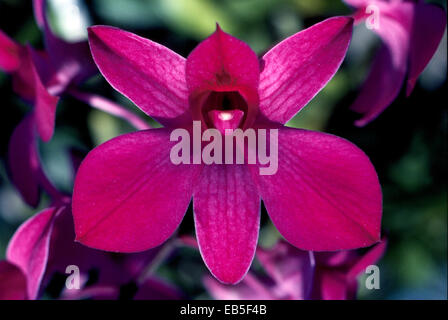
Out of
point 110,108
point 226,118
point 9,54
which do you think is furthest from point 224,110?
point 9,54

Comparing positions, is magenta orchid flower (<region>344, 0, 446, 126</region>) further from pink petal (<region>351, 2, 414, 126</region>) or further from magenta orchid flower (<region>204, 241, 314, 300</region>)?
magenta orchid flower (<region>204, 241, 314, 300</region>)

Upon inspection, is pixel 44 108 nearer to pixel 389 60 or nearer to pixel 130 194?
pixel 130 194

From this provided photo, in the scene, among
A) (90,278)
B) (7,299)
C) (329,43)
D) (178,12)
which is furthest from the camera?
(178,12)

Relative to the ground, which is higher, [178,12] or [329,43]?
[178,12]

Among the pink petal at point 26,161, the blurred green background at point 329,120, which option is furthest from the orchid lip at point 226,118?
the blurred green background at point 329,120

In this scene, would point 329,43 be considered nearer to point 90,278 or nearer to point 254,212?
point 254,212

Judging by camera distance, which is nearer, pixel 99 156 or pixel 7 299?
pixel 99 156

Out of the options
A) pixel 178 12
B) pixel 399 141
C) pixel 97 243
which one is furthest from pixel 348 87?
pixel 97 243

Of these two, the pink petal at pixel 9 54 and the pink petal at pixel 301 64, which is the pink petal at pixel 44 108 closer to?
the pink petal at pixel 9 54
